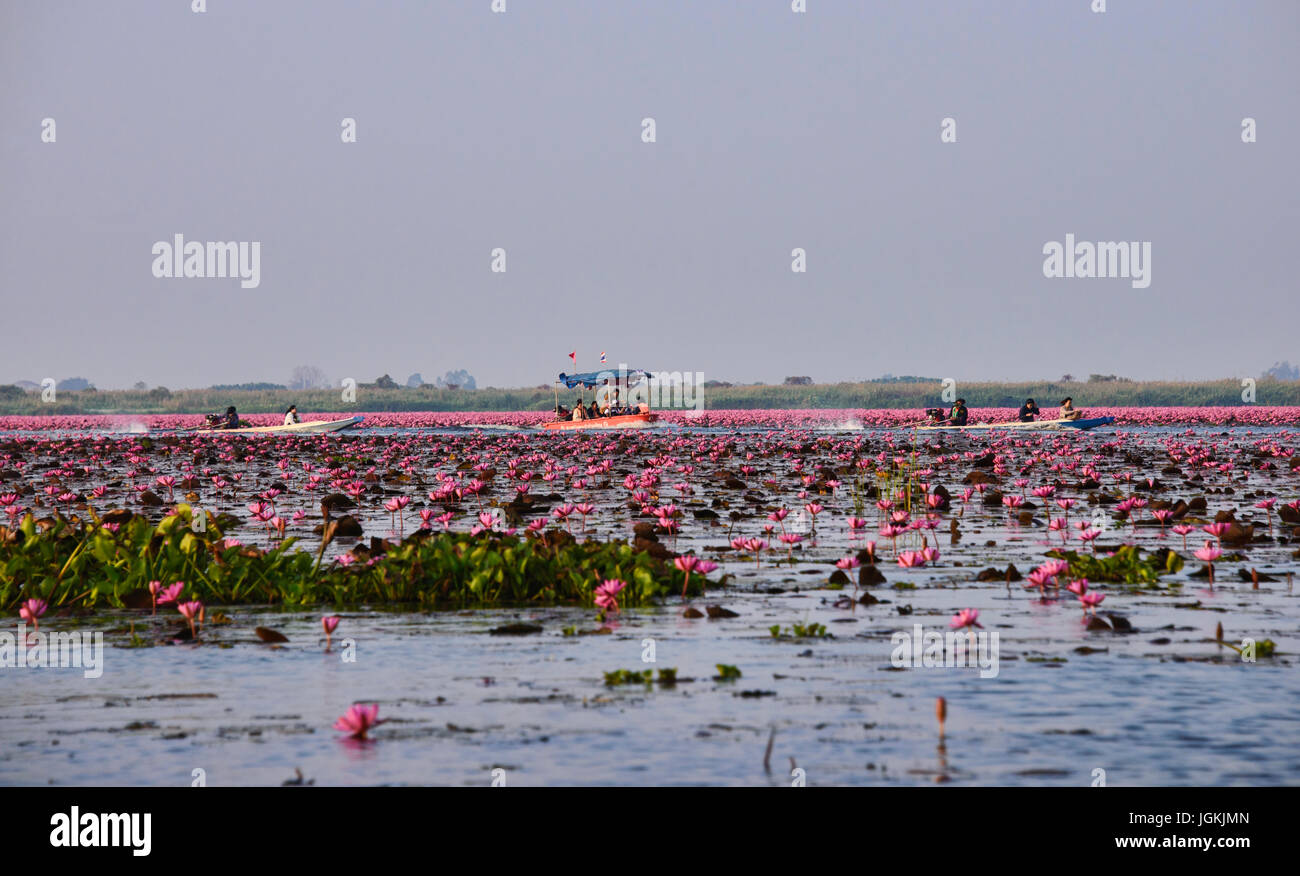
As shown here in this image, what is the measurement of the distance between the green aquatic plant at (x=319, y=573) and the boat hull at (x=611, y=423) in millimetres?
39040

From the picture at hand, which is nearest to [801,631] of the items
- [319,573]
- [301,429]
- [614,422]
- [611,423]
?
[319,573]

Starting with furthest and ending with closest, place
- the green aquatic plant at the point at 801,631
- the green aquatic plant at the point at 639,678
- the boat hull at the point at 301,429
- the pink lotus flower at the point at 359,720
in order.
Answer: the boat hull at the point at 301,429, the green aquatic plant at the point at 801,631, the green aquatic plant at the point at 639,678, the pink lotus flower at the point at 359,720

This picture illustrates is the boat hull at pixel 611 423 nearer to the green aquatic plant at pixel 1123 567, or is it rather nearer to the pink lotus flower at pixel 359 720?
the green aquatic plant at pixel 1123 567

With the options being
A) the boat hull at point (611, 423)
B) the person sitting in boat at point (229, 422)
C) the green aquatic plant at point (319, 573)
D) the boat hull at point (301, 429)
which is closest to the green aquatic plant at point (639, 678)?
the green aquatic plant at point (319, 573)

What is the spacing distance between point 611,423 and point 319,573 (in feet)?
131

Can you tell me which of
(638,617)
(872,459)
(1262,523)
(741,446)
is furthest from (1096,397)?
(638,617)

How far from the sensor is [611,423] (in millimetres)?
49781

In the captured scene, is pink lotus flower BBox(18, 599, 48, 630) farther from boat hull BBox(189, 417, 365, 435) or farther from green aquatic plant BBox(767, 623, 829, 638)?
boat hull BBox(189, 417, 365, 435)

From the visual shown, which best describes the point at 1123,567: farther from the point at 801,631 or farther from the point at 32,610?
the point at 32,610

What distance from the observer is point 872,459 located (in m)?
26.3

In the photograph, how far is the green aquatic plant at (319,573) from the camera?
9.28 m

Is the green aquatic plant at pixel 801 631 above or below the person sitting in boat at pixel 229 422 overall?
below
